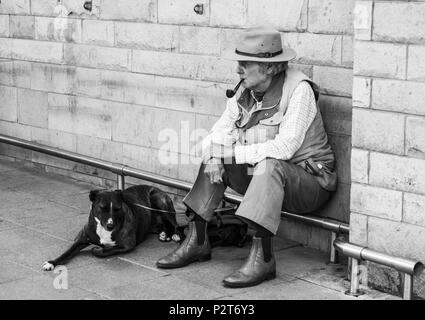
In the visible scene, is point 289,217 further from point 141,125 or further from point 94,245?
point 141,125

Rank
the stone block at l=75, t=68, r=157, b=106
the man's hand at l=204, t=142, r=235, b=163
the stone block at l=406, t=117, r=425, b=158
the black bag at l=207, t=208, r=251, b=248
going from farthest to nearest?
the stone block at l=75, t=68, r=157, b=106
the black bag at l=207, t=208, r=251, b=248
the man's hand at l=204, t=142, r=235, b=163
the stone block at l=406, t=117, r=425, b=158

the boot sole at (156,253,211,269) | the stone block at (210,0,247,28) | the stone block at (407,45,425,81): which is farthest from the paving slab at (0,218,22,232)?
the stone block at (407,45,425,81)

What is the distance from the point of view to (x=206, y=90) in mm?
7336

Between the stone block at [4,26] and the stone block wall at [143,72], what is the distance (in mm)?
12

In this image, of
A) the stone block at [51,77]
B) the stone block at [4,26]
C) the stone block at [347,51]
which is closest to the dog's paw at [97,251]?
the stone block at [347,51]

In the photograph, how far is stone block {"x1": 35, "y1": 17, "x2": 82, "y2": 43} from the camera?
333 inches

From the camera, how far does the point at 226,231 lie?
6.68 metres

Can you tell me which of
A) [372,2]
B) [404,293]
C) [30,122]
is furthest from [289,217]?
[30,122]

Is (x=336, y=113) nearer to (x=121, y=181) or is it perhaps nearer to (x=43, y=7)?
(x=121, y=181)

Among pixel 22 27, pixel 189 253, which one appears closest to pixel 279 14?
pixel 189 253

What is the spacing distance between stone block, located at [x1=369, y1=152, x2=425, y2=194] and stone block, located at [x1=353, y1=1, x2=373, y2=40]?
0.72m

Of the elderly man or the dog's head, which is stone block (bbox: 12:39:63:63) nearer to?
the dog's head

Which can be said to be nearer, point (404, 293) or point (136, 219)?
point (404, 293)

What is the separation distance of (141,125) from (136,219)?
143cm
